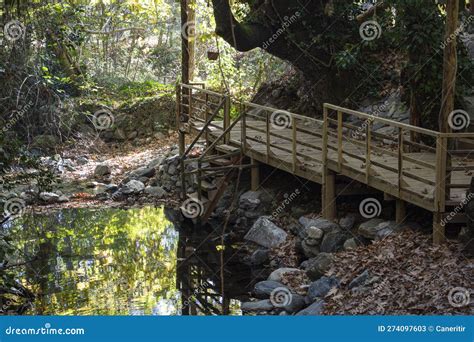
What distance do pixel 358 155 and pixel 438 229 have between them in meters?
2.76

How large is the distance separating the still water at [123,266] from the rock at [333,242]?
144 cm

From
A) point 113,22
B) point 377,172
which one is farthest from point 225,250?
point 113,22

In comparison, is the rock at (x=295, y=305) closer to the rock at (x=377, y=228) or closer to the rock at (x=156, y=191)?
the rock at (x=377, y=228)

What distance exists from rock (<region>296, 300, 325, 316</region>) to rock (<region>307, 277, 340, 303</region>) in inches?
12.2

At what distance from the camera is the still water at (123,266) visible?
11828 mm

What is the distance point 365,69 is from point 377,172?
5.57 metres

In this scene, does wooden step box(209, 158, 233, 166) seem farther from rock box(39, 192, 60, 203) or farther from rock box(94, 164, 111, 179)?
rock box(94, 164, 111, 179)

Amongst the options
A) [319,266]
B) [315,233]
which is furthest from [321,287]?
[315,233]

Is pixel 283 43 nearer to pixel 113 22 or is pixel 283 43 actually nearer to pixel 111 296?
pixel 111 296

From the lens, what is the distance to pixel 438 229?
10617 millimetres

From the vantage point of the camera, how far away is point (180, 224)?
1681 cm

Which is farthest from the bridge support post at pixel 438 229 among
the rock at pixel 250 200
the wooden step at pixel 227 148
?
the wooden step at pixel 227 148

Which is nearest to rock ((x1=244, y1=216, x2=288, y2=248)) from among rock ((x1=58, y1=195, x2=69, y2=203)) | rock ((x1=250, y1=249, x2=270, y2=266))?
rock ((x1=250, y1=249, x2=270, y2=266))

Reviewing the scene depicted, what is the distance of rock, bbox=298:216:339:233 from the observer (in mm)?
13078
